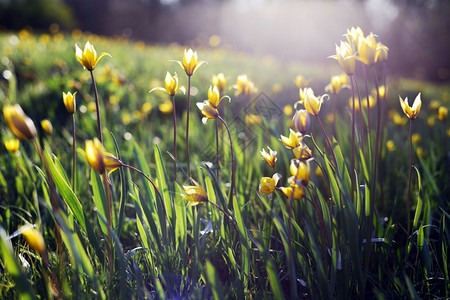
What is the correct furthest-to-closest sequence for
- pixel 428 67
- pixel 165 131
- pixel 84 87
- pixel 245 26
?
pixel 245 26 → pixel 428 67 → pixel 84 87 → pixel 165 131

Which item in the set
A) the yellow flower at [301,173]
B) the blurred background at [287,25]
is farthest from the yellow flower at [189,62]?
the blurred background at [287,25]

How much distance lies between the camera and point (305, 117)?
3.42ft

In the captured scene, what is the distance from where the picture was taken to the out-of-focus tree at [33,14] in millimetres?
A: 12469

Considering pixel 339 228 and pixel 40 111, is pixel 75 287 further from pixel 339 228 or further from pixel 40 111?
pixel 40 111

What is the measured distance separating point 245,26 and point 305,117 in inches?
656

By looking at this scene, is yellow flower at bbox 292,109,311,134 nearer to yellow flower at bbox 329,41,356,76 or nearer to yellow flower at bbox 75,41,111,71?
yellow flower at bbox 329,41,356,76

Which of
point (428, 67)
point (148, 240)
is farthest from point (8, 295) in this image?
point (428, 67)

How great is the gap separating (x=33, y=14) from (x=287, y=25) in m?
9.82

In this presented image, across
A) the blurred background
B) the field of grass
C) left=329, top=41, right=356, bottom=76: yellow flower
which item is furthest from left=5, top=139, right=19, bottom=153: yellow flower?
the blurred background

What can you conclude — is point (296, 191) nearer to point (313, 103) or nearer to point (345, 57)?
point (313, 103)

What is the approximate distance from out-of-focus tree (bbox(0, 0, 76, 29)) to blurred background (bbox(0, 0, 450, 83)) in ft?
0.11

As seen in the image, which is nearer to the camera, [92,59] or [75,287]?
[75,287]

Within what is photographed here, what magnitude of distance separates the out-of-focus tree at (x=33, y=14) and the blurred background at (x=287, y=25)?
33 millimetres

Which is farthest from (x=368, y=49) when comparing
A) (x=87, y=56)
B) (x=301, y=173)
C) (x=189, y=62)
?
(x=87, y=56)
